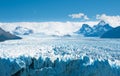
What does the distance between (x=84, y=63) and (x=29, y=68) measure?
11.8 feet

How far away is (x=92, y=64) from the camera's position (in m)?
20.4

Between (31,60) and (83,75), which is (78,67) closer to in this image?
(83,75)

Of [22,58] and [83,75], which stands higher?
[22,58]

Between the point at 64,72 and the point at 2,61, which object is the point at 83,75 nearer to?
the point at 64,72

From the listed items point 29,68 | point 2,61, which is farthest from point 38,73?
point 2,61

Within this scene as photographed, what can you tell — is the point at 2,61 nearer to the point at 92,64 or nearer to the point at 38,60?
the point at 38,60

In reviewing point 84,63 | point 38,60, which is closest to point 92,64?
point 84,63

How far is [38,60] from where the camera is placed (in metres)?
20.2

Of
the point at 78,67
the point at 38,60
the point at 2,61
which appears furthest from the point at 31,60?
the point at 78,67

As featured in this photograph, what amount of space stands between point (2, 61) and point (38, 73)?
241cm

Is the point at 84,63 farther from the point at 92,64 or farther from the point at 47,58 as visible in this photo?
the point at 47,58

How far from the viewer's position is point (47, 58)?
2014cm

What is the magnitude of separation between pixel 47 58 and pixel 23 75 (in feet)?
6.06

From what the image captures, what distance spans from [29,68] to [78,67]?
10.5 ft
